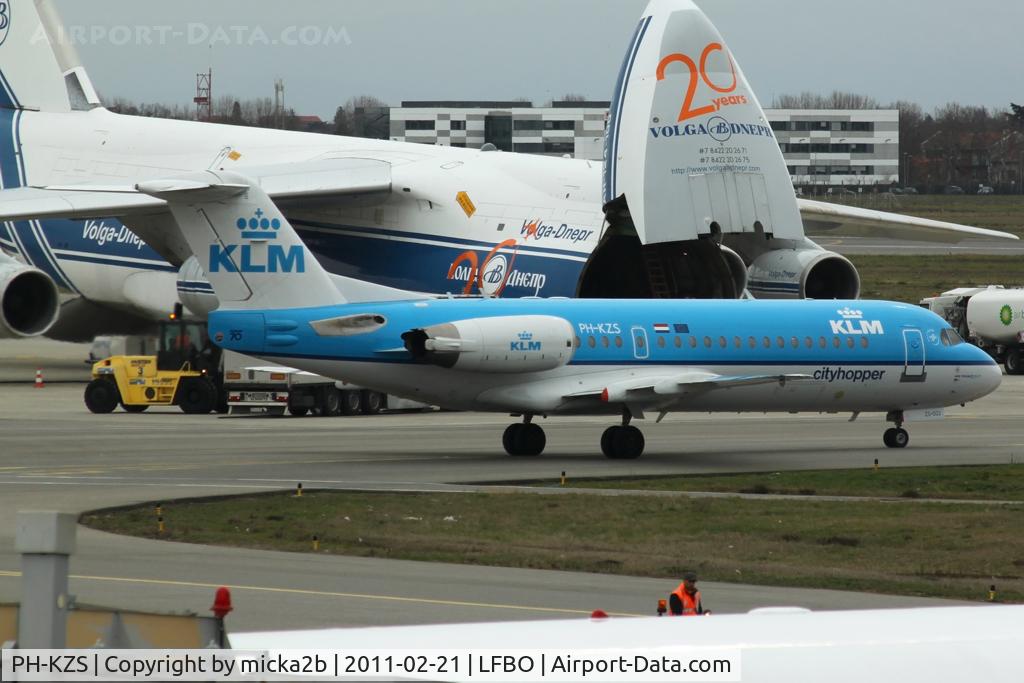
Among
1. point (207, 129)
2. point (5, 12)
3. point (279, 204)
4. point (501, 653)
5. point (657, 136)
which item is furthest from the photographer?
point (5, 12)

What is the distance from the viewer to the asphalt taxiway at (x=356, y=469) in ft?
49.6

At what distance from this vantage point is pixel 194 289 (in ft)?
142

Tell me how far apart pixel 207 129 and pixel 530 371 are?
23.9 m

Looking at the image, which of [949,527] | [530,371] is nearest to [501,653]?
[949,527]

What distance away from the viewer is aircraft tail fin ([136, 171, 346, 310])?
2828 centimetres

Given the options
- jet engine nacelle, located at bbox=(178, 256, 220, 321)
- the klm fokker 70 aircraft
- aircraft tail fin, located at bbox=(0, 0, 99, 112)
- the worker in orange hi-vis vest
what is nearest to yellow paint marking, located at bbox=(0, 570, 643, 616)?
the worker in orange hi-vis vest

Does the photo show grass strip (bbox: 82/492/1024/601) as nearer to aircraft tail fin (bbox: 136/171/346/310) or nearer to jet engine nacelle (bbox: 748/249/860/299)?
aircraft tail fin (bbox: 136/171/346/310)

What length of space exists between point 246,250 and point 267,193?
15240mm

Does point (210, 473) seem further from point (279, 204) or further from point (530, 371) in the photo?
point (279, 204)

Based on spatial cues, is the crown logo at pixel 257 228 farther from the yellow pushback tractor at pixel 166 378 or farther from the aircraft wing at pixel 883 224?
the aircraft wing at pixel 883 224

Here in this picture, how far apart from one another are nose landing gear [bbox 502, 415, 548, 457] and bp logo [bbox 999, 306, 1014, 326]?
1248 inches

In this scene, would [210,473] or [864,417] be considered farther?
[864,417]

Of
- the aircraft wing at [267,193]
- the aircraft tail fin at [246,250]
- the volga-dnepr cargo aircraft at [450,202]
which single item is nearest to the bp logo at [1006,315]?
the volga-dnepr cargo aircraft at [450,202]

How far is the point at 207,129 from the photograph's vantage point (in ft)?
164
